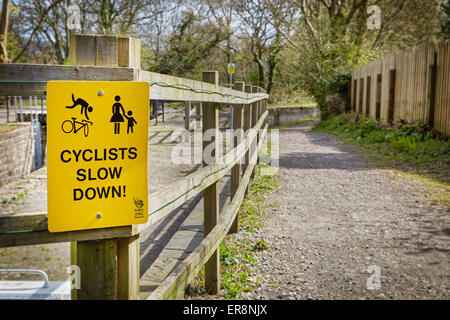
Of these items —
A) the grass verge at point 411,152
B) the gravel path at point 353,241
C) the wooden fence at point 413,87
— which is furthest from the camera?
the wooden fence at point 413,87

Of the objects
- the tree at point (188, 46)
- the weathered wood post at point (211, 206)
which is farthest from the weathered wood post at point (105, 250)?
the tree at point (188, 46)

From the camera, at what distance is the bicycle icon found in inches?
73.5

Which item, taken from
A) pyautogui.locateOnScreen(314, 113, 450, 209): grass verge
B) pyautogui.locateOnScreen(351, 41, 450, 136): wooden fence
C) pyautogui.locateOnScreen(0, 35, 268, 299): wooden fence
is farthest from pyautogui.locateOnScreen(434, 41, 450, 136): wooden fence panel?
pyautogui.locateOnScreen(0, 35, 268, 299): wooden fence

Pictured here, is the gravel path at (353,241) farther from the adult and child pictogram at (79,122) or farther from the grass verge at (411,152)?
the adult and child pictogram at (79,122)

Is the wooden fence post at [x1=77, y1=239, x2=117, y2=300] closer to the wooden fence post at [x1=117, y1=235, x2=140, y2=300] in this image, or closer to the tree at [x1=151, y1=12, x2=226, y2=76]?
the wooden fence post at [x1=117, y1=235, x2=140, y2=300]

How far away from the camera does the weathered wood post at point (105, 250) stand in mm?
1912

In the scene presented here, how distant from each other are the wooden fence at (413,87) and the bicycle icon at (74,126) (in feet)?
32.2

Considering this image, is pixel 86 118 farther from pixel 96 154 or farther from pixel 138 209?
pixel 138 209

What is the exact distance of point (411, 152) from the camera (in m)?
9.85

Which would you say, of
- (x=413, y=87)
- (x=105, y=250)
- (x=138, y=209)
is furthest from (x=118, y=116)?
(x=413, y=87)

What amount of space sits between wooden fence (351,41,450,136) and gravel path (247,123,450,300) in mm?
3749
